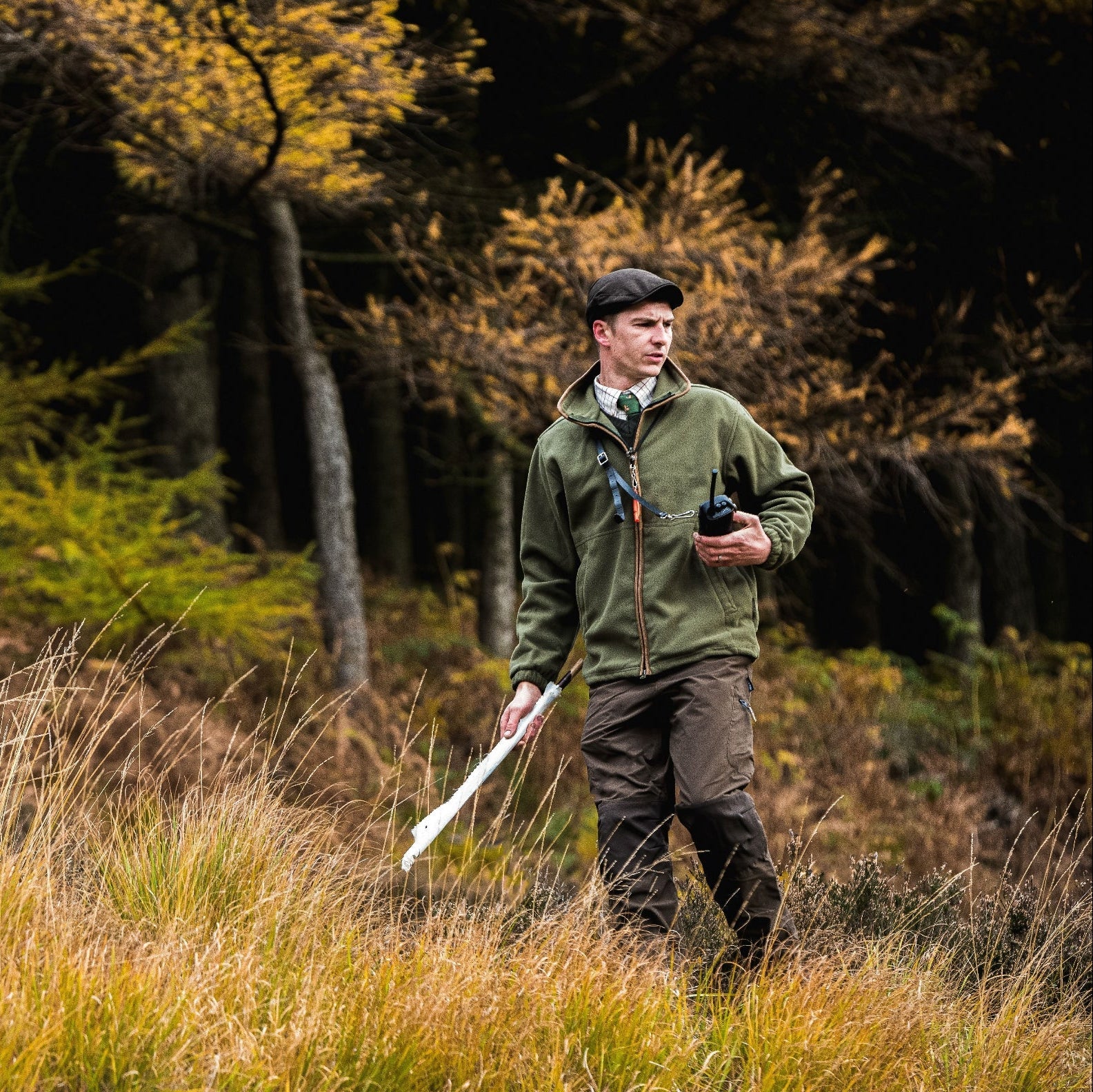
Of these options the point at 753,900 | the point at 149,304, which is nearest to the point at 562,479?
the point at 753,900

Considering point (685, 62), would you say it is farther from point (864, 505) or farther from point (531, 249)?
point (864, 505)

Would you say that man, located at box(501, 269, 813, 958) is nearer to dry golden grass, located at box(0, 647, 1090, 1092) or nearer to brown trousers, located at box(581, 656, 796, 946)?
brown trousers, located at box(581, 656, 796, 946)

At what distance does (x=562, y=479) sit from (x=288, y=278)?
557 centimetres

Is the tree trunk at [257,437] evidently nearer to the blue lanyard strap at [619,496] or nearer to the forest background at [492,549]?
the forest background at [492,549]

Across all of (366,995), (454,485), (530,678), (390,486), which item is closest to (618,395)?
(530,678)

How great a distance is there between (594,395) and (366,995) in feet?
5.91

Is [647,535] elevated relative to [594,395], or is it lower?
lower

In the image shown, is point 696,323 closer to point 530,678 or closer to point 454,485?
point 530,678

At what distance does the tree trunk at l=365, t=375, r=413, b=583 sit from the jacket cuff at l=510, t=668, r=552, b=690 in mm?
10864

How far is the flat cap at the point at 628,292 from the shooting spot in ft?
11.4

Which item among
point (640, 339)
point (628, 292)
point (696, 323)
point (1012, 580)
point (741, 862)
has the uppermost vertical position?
point (696, 323)

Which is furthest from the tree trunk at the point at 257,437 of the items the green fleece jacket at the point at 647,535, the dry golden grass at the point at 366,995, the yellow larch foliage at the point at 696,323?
the dry golden grass at the point at 366,995

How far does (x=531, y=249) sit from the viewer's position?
29.9 feet

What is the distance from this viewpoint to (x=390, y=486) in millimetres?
15188
